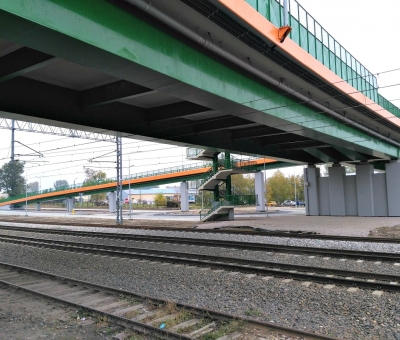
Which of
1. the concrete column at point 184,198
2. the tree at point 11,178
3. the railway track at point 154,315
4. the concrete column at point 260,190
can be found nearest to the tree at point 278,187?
the concrete column at point 184,198

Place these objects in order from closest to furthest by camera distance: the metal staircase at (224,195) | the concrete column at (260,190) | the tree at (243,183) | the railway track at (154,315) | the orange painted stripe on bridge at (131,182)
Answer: the railway track at (154,315) → the metal staircase at (224,195) → the concrete column at (260,190) → the orange painted stripe on bridge at (131,182) → the tree at (243,183)

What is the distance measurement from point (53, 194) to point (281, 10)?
70.4m

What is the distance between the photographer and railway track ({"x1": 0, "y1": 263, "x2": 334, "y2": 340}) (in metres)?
5.40

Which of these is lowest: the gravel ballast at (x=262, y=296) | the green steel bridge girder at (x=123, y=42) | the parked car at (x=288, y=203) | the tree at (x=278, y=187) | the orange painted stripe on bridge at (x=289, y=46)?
the parked car at (x=288, y=203)

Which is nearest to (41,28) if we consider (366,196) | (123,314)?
(123,314)

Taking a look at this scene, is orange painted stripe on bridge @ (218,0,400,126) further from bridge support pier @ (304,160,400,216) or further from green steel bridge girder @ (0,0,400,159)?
bridge support pier @ (304,160,400,216)

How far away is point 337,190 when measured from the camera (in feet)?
114

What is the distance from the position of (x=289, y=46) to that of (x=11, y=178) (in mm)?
128613

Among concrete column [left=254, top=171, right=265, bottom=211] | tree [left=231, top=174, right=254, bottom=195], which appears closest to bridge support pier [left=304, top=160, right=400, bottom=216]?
concrete column [left=254, top=171, right=265, bottom=211]

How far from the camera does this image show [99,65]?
329 inches

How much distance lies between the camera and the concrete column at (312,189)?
3628 cm

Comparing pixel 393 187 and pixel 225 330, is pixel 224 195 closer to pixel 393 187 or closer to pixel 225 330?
pixel 393 187

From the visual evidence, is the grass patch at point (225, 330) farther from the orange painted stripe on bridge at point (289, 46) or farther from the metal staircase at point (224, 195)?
the metal staircase at point (224, 195)

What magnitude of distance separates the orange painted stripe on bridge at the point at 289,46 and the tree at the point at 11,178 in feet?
402
